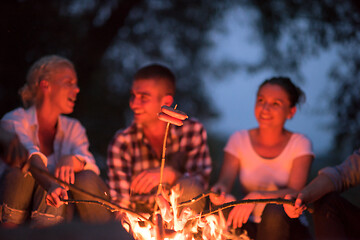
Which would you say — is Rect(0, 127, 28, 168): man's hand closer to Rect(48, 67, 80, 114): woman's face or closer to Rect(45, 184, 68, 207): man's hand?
Rect(45, 184, 68, 207): man's hand

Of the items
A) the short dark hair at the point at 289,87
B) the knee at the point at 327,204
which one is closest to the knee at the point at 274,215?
the knee at the point at 327,204

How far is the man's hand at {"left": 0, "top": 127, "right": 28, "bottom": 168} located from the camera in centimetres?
183

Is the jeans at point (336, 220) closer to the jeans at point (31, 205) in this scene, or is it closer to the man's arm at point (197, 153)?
the man's arm at point (197, 153)

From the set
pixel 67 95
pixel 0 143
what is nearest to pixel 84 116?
pixel 67 95

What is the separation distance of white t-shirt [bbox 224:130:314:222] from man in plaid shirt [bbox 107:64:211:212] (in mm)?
331

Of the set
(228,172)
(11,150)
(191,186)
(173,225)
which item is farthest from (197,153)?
(11,150)

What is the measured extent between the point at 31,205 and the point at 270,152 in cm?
195

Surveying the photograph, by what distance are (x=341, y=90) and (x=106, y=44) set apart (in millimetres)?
2918

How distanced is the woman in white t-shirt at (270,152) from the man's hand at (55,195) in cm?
113

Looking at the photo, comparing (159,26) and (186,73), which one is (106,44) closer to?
(159,26)

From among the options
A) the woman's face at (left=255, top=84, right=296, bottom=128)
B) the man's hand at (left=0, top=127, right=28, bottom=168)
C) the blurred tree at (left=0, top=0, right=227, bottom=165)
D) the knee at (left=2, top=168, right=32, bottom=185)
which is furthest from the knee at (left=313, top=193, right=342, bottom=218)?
the blurred tree at (left=0, top=0, right=227, bottom=165)

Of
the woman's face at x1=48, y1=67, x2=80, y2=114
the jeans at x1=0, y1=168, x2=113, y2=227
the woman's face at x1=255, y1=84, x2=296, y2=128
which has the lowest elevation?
the jeans at x1=0, y1=168, x2=113, y2=227

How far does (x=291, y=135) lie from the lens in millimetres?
3238

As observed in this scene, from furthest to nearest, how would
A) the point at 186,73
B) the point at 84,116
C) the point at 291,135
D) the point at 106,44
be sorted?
the point at 186,73 < the point at 84,116 < the point at 106,44 < the point at 291,135
